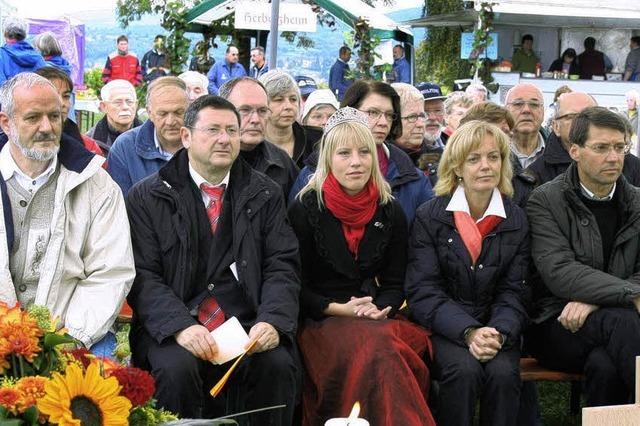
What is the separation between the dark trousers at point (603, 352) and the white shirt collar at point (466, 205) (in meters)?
0.64

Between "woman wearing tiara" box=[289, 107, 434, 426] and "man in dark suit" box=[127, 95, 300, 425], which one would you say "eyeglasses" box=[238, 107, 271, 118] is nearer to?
"woman wearing tiara" box=[289, 107, 434, 426]

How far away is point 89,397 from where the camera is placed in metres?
2.49

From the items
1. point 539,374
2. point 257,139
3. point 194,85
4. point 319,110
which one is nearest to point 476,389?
point 539,374

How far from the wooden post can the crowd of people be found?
5.12 feet

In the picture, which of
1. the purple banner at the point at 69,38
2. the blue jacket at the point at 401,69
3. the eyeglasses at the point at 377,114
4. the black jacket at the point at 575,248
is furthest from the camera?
the blue jacket at the point at 401,69

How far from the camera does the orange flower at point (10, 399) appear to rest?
2371mm

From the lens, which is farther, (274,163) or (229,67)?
(229,67)

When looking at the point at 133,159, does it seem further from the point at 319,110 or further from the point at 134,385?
the point at 134,385

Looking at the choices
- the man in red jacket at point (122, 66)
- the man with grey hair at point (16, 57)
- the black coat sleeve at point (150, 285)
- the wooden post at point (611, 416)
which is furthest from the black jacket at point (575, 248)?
the man in red jacket at point (122, 66)

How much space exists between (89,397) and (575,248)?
308 cm

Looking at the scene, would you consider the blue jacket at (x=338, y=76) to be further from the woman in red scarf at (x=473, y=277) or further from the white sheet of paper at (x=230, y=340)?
the white sheet of paper at (x=230, y=340)

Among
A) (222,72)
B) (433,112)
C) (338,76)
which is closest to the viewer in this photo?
(433,112)

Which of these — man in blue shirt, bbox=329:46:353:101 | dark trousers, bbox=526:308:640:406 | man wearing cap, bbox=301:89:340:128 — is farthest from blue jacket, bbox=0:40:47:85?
man in blue shirt, bbox=329:46:353:101

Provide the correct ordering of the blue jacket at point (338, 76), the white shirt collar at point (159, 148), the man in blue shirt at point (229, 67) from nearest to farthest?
the white shirt collar at point (159, 148), the man in blue shirt at point (229, 67), the blue jacket at point (338, 76)
